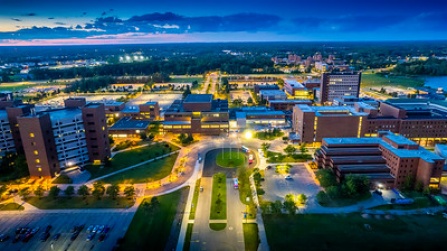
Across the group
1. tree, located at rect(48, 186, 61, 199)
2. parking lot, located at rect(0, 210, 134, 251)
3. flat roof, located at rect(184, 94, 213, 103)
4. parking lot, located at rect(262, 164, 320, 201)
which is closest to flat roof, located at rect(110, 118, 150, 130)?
flat roof, located at rect(184, 94, 213, 103)

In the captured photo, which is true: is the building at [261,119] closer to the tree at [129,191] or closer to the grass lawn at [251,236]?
the tree at [129,191]

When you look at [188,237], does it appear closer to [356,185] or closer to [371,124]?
[356,185]

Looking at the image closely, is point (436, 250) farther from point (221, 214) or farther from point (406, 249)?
point (221, 214)

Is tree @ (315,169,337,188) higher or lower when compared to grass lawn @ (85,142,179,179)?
higher

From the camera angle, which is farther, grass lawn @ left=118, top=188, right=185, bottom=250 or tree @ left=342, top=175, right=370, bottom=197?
tree @ left=342, top=175, right=370, bottom=197

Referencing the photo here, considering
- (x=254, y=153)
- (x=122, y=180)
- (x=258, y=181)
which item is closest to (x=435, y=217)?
(x=258, y=181)

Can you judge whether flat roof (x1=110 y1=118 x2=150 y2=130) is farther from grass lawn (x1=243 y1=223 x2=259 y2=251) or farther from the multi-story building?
grass lawn (x1=243 y1=223 x2=259 y2=251)

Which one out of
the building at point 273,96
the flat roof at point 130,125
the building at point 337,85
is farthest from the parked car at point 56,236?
the building at point 337,85
